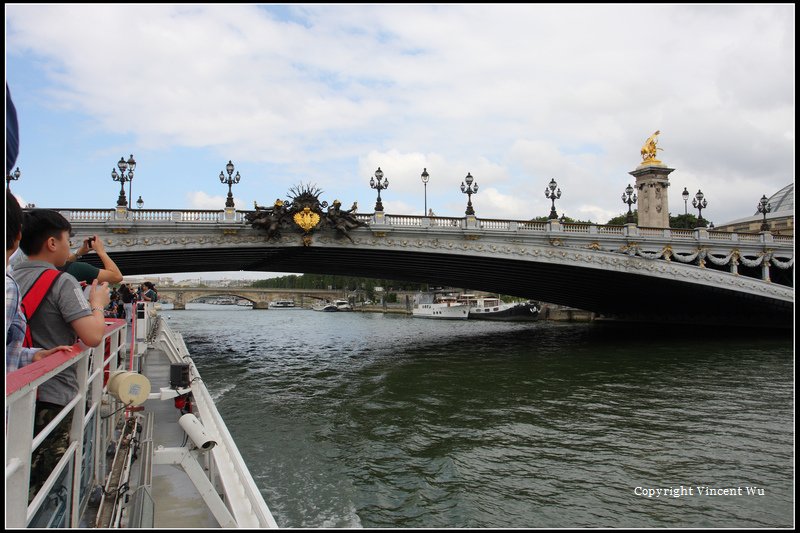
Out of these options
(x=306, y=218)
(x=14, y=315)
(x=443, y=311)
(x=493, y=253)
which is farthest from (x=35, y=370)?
(x=443, y=311)

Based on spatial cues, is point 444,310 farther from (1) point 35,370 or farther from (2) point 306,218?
(1) point 35,370

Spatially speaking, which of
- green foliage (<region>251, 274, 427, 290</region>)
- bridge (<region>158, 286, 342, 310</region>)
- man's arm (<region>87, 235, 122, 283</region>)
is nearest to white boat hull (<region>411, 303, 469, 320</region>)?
green foliage (<region>251, 274, 427, 290</region>)

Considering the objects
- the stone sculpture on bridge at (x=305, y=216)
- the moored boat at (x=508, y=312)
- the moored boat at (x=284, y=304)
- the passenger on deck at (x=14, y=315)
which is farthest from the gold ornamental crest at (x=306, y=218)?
the moored boat at (x=284, y=304)

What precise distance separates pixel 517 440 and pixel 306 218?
20342mm

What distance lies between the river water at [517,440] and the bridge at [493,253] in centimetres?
735

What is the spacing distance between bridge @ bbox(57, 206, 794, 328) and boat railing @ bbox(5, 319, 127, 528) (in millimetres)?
24652

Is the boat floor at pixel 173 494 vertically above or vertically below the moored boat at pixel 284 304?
above

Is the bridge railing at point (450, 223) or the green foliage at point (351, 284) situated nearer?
the bridge railing at point (450, 223)

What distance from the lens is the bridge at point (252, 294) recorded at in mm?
116312

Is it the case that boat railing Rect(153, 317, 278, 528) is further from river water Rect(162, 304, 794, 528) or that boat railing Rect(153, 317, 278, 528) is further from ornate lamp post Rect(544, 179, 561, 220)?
ornate lamp post Rect(544, 179, 561, 220)

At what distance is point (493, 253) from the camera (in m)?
32.8

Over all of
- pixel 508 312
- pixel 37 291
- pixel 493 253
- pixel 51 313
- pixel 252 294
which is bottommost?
pixel 252 294

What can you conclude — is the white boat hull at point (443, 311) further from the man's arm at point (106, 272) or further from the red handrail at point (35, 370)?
the red handrail at point (35, 370)

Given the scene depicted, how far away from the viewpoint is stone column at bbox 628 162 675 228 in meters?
44.8
